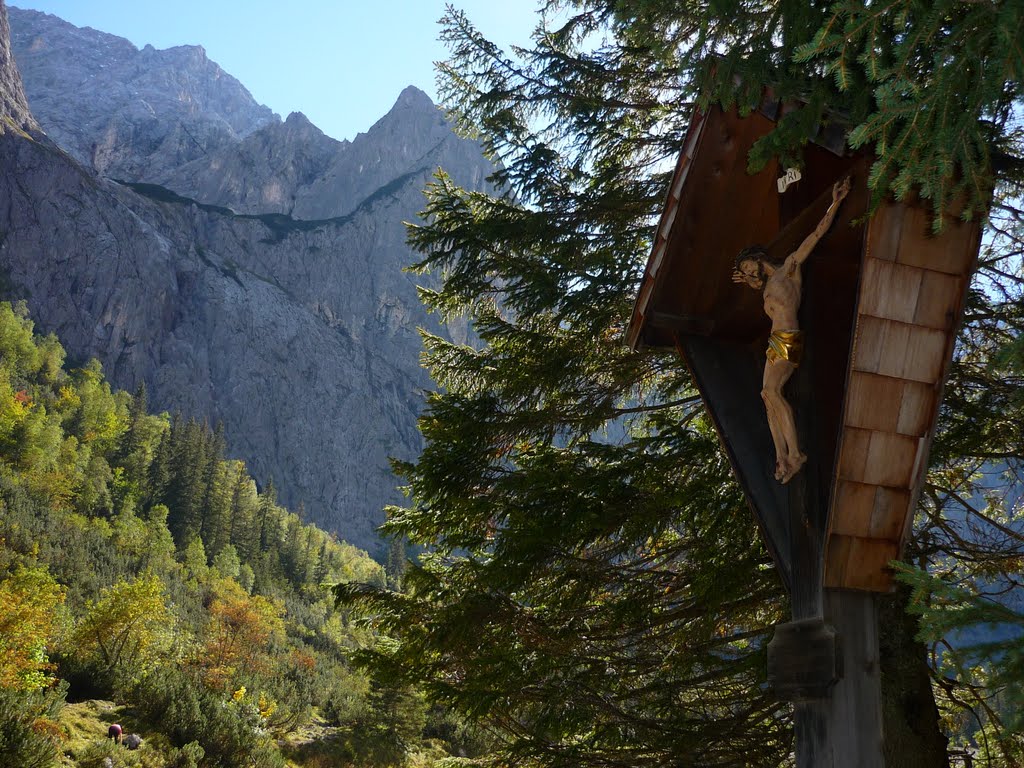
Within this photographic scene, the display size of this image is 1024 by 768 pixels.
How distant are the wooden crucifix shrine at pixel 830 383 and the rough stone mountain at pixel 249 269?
3488 inches

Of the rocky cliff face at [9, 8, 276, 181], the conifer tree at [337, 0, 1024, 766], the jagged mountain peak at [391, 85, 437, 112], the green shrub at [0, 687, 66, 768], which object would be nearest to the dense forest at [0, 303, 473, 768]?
the green shrub at [0, 687, 66, 768]

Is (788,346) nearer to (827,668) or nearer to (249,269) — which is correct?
(827,668)

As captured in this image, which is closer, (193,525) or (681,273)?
(681,273)

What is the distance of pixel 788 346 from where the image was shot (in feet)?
10.6

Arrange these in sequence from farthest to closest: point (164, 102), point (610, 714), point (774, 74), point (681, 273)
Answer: point (164, 102), point (610, 714), point (681, 273), point (774, 74)

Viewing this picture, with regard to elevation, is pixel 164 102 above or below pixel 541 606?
above

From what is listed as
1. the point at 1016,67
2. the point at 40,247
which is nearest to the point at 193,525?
the point at 40,247

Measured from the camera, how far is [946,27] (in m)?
3.27

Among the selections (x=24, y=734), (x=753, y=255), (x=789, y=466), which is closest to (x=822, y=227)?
(x=753, y=255)

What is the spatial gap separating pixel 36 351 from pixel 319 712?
5401 centimetres

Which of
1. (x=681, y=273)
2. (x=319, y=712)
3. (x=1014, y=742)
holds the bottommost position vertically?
(x=1014, y=742)

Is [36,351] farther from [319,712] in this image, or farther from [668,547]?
[668,547]

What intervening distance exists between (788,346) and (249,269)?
115 metres

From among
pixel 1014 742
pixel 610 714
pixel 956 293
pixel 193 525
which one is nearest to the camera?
pixel 956 293
